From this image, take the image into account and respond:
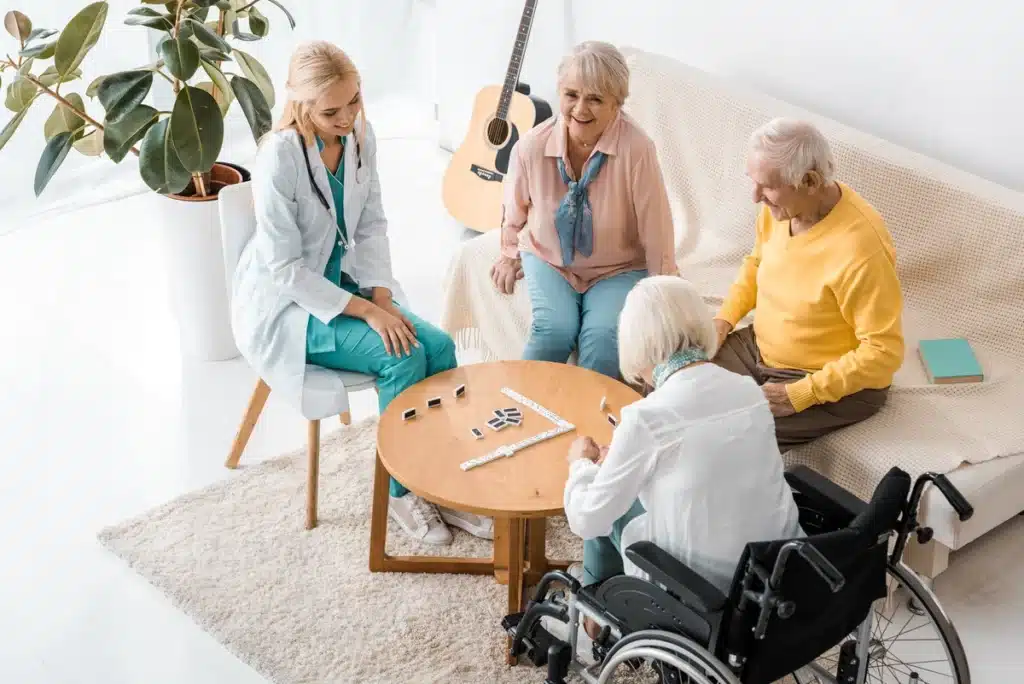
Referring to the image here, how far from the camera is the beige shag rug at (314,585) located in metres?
2.43

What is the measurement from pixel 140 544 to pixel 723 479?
5.02ft

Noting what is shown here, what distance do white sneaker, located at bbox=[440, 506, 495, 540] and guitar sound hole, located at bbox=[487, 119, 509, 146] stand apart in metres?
1.72

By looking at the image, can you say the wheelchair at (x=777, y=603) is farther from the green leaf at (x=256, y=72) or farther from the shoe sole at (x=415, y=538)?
the green leaf at (x=256, y=72)

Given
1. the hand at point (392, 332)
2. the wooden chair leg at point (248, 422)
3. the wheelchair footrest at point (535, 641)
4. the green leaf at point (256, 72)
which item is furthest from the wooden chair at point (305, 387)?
the wheelchair footrest at point (535, 641)

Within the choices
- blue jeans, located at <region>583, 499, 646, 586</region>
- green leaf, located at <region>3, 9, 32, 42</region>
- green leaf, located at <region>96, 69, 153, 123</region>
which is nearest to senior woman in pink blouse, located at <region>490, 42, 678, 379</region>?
blue jeans, located at <region>583, 499, 646, 586</region>

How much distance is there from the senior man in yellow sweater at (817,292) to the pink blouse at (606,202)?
0.29m

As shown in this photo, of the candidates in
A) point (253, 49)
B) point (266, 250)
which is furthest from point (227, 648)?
point (253, 49)

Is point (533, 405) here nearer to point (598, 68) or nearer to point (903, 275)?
point (598, 68)

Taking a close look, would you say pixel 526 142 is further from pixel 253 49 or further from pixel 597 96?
pixel 253 49

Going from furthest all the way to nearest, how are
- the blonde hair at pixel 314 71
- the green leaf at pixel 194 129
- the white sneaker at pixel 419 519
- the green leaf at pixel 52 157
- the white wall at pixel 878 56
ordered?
the green leaf at pixel 52 157
the green leaf at pixel 194 129
the white wall at pixel 878 56
the white sneaker at pixel 419 519
the blonde hair at pixel 314 71

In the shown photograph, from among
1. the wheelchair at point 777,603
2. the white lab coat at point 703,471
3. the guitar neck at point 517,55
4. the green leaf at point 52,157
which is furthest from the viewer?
the guitar neck at point 517,55

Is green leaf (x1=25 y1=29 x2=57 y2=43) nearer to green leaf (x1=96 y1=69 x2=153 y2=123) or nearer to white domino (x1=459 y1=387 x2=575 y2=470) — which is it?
green leaf (x1=96 y1=69 x2=153 y2=123)

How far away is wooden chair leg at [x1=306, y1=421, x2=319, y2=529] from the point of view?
2795 mm

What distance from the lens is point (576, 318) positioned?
295 cm
